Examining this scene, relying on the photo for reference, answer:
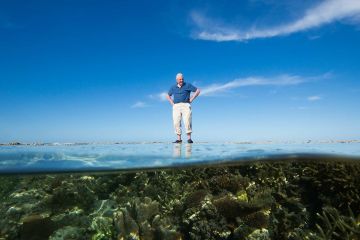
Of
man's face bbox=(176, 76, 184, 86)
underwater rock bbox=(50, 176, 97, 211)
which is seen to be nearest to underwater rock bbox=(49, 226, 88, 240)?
underwater rock bbox=(50, 176, 97, 211)

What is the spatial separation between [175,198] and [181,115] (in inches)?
169

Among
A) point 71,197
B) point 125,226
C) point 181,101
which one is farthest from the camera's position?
point 181,101

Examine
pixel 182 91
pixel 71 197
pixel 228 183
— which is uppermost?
pixel 182 91

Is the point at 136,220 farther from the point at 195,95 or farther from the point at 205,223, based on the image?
the point at 195,95

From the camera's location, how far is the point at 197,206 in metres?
9.99

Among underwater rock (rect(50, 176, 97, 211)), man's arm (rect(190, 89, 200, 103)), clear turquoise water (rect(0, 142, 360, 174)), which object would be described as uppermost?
man's arm (rect(190, 89, 200, 103))

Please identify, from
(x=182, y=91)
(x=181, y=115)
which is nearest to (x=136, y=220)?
(x=181, y=115)

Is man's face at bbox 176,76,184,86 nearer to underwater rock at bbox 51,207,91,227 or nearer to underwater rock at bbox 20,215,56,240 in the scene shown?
underwater rock at bbox 51,207,91,227

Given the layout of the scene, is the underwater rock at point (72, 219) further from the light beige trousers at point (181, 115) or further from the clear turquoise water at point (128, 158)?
the light beige trousers at point (181, 115)

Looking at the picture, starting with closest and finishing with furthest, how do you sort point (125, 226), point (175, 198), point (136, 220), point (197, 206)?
1. point (125, 226)
2. point (136, 220)
3. point (197, 206)
4. point (175, 198)

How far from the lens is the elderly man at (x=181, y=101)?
14.1 m

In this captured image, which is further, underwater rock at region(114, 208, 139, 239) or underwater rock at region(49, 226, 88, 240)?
underwater rock at region(49, 226, 88, 240)

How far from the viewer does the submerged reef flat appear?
915 cm

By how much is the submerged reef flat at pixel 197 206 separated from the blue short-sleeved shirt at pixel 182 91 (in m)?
3.61
